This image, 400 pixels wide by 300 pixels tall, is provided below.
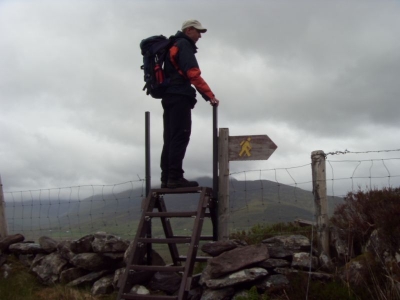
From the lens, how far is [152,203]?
7453 millimetres

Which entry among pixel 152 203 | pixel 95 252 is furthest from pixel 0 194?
pixel 152 203

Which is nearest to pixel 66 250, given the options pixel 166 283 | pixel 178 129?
pixel 166 283

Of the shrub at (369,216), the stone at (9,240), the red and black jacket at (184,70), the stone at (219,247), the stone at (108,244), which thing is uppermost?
the red and black jacket at (184,70)

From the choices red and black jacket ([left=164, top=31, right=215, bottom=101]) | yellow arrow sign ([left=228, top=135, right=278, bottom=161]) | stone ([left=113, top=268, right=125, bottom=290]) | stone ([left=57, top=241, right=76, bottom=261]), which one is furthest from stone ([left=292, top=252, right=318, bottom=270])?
stone ([left=57, top=241, right=76, bottom=261])

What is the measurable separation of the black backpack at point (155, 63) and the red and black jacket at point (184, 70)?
11 centimetres

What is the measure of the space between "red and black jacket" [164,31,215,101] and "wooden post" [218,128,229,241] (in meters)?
0.97

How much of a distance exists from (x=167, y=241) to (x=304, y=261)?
195 centimetres

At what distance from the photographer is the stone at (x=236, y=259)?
6395 mm

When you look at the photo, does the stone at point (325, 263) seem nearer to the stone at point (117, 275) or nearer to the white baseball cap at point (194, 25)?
the stone at point (117, 275)

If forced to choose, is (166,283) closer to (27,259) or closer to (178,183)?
(178,183)

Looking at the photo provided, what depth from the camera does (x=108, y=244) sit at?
8.52 metres

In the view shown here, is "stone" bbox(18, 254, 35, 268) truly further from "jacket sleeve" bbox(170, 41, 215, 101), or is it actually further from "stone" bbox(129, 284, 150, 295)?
"jacket sleeve" bbox(170, 41, 215, 101)

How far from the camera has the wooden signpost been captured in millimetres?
7836

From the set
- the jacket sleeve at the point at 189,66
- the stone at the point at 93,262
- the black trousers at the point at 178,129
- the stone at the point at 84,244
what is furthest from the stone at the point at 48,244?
the jacket sleeve at the point at 189,66
